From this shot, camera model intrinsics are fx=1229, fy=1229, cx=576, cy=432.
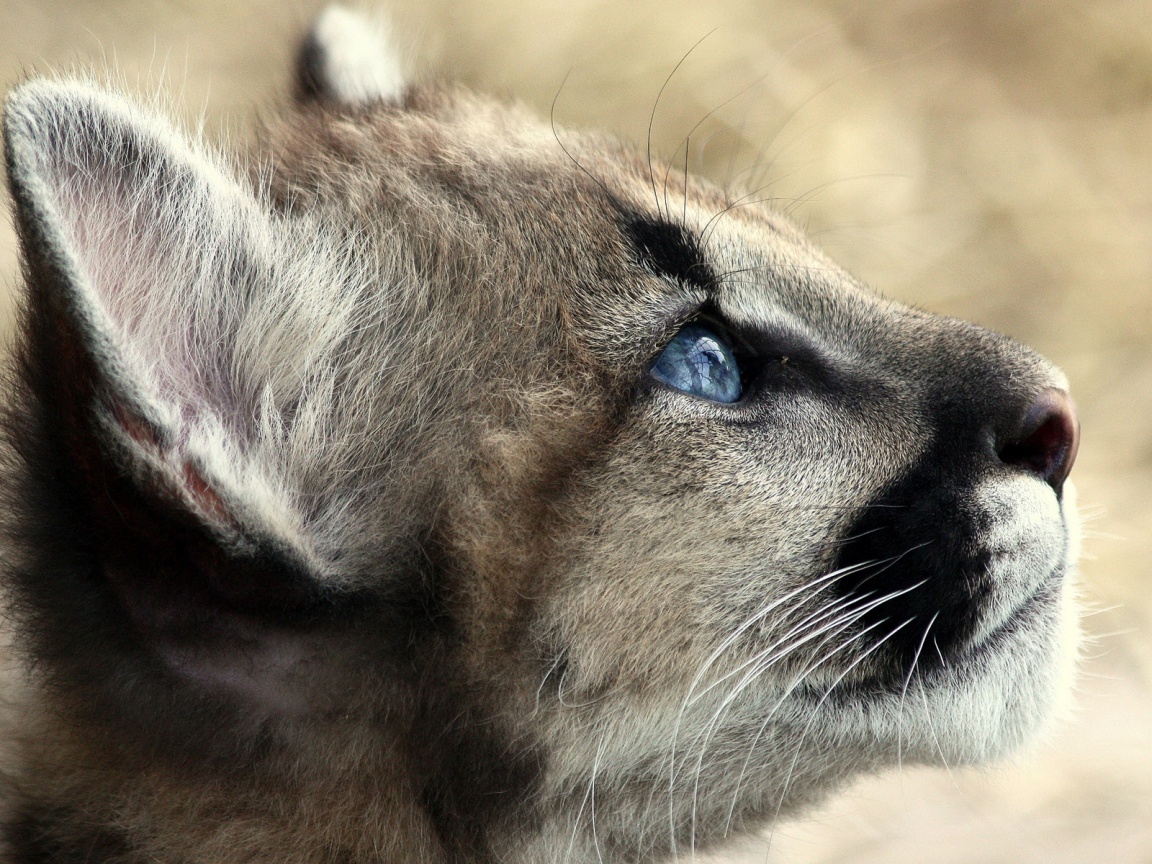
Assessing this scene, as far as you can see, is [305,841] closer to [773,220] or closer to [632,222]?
[632,222]

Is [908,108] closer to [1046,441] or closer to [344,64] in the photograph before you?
[344,64]

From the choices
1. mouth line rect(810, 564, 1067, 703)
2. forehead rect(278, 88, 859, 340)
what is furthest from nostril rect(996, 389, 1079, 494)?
forehead rect(278, 88, 859, 340)

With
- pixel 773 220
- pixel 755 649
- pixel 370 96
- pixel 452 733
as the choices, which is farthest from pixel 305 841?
pixel 370 96

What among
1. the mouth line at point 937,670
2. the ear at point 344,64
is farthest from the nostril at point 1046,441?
the ear at point 344,64

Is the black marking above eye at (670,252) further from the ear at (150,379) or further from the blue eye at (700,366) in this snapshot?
the ear at (150,379)

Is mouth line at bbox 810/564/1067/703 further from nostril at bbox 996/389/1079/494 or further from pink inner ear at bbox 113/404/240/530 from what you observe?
pink inner ear at bbox 113/404/240/530
